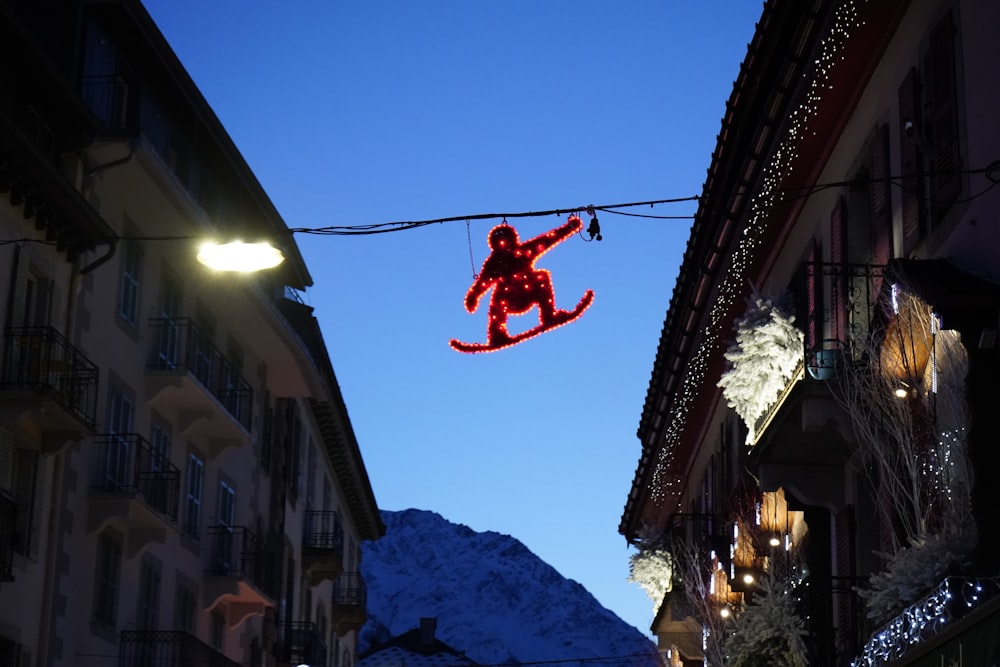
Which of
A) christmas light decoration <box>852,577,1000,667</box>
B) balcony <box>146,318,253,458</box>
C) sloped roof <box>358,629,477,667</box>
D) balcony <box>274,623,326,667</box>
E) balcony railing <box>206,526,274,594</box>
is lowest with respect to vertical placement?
christmas light decoration <box>852,577,1000,667</box>

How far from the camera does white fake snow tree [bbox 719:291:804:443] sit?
21.1 m

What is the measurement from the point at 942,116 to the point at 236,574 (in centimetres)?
2406

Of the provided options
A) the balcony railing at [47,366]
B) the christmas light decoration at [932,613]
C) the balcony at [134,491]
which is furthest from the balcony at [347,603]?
the christmas light decoration at [932,613]

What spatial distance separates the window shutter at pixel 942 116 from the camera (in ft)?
54.6

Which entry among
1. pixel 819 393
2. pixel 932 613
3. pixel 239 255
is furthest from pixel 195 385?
pixel 932 613

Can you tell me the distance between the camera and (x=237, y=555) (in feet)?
128

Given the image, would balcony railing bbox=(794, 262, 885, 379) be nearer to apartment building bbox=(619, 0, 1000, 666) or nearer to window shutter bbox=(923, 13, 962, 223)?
apartment building bbox=(619, 0, 1000, 666)

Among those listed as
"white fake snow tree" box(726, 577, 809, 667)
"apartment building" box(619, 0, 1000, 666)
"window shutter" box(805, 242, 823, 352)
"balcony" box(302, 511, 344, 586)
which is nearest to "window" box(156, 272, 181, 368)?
"apartment building" box(619, 0, 1000, 666)

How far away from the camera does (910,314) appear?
52.8 ft

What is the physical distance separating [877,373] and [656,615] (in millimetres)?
23848

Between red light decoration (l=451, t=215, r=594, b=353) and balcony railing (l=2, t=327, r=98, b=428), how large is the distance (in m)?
8.72

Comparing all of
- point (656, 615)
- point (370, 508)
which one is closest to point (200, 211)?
point (656, 615)

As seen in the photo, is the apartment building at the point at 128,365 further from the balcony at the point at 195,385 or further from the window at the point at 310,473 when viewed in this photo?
the window at the point at 310,473

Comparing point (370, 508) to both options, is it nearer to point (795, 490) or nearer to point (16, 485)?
point (16, 485)
